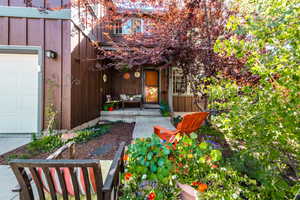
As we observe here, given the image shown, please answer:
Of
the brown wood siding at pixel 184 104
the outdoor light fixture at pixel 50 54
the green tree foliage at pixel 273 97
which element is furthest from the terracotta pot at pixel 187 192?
the brown wood siding at pixel 184 104

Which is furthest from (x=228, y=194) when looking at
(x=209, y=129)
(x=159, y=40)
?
(x=159, y=40)

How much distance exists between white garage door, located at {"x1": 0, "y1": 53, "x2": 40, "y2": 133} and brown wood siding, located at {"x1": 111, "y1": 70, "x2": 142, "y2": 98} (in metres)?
4.51

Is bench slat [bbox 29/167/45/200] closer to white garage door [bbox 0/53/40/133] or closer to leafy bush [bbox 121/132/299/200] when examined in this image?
leafy bush [bbox 121/132/299/200]

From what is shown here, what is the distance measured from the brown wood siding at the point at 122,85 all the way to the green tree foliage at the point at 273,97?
702 centimetres

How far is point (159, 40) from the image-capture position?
13.9ft

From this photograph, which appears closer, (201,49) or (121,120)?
(201,49)

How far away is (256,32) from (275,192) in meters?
1.58

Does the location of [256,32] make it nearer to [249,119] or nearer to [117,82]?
[249,119]

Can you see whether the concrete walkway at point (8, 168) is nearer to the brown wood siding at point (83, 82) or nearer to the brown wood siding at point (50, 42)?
the brown wood siding at point (50, 42)

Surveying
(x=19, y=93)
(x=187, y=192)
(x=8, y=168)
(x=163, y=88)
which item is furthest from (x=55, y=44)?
(x=163, y=88)

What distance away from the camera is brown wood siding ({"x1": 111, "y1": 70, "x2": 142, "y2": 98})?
8.42 meters

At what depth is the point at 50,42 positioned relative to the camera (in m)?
3.97

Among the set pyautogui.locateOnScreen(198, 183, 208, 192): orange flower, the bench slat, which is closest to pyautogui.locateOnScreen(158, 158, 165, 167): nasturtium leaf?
pyautogui.locateOnScreen(198, 183, 208, 192): orange flower

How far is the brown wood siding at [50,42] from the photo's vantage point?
3865 mm
